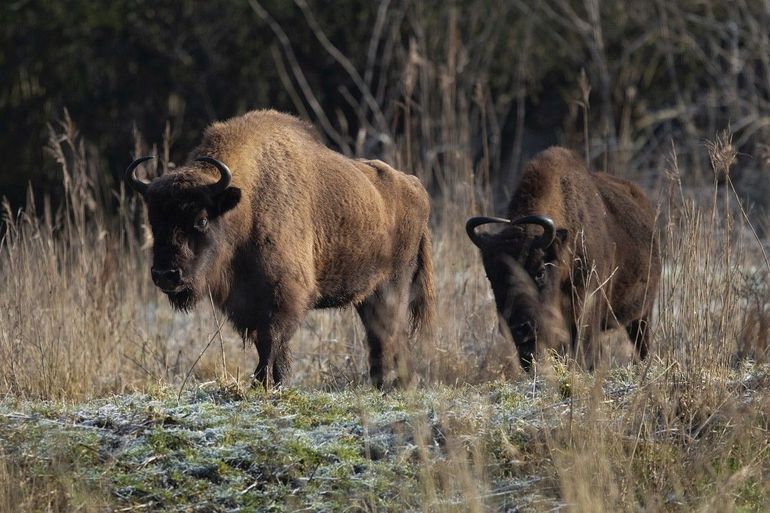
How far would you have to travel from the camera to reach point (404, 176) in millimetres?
9844

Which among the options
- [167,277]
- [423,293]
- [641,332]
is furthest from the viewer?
[641,332]

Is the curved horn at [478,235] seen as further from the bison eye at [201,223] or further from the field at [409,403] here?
the bison eye at [201,223]

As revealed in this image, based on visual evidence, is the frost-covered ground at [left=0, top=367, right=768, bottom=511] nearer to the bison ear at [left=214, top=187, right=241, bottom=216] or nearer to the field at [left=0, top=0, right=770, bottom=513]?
the field at [left=0, top=0, right=770, bottom=513]

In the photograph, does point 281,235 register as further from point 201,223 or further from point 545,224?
point 545,224

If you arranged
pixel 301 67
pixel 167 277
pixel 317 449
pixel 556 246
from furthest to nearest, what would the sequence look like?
pixel 301 67
pixel 556 246
pixel 167 277
pixel 317 449

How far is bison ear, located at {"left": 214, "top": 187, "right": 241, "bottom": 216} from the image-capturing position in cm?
770

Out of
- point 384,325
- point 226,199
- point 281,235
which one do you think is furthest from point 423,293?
point 226,199

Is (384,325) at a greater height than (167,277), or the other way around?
(167,277)

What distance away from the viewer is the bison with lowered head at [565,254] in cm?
890

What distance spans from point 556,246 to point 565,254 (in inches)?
3.6

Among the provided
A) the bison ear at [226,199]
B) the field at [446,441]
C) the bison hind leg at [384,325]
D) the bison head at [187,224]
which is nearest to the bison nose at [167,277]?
the bison head at [187,224]

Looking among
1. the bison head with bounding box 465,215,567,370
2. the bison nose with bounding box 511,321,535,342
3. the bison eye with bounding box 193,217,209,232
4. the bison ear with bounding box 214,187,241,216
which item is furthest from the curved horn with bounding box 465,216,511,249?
the bison eye with bounding box 193,217,209,232

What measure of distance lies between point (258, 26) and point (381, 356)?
36.3 ft

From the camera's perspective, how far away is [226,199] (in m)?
7.71
